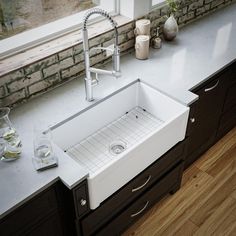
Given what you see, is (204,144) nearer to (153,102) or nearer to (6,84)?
(153,102)

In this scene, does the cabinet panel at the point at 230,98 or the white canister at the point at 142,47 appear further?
the cabinet panel at the point at 230,98

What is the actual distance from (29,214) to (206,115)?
Answer: 1.29 m

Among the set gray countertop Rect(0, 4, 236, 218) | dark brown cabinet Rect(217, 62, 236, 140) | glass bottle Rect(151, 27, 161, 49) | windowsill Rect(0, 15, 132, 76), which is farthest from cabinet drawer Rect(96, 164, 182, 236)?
windowsill Rect(0, 15, 132, 76)

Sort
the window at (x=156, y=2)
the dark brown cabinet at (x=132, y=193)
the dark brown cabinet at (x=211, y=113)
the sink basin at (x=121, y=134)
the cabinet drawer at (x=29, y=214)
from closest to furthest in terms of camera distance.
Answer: the cabinet drawer at (x=29, y=214), the dark brown cabinet at (x=132, y=193), the sink basin at (x=121, y=134), the dark brown cabinet at (x=211, y=113), the window at (x=156, y=2)

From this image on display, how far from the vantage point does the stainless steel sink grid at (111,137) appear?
1717 millimetres

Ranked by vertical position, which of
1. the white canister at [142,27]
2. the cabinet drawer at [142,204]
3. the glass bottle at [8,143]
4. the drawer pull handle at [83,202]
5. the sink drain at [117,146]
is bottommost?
the cabinet drawer at [142,204]

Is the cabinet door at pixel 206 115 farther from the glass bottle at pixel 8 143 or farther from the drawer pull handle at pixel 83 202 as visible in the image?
the glass bottle at pixel 8 143

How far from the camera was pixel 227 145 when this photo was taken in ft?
8.78

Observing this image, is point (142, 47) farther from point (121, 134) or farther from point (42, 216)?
point (42, 216)

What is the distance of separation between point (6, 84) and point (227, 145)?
176 centimetres

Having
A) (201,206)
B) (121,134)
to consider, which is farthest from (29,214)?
(201,206)

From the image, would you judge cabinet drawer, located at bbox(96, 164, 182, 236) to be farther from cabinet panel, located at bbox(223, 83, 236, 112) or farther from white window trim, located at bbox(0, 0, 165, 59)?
white window trim, located at bbox(0, 0, 165, 59)

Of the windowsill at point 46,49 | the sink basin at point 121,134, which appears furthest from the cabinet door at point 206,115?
the windowsill at point 46,49

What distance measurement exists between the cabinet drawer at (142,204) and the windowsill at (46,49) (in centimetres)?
91
